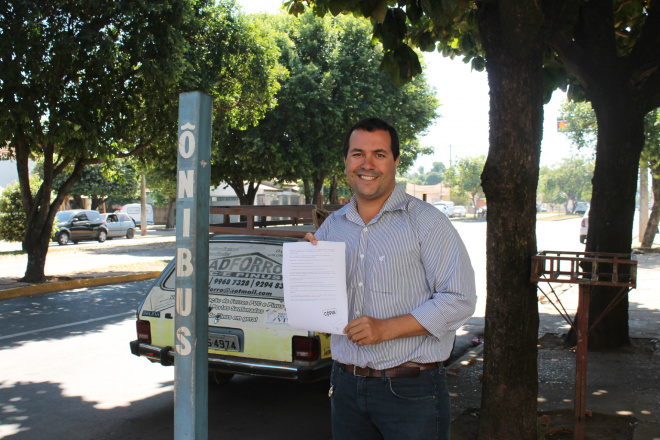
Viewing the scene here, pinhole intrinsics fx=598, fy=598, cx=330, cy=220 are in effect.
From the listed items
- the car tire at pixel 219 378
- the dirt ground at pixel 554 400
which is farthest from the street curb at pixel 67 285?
the dirt ground at pixel 554 400

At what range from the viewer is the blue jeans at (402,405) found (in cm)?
220

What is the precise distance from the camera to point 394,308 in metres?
2.23

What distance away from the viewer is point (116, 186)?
1581 inches

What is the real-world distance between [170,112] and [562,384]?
34.8 feet

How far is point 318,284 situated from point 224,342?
9.87ft

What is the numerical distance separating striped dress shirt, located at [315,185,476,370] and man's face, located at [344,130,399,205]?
8cm

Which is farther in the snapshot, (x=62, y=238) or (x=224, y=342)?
(x=62, y=238)

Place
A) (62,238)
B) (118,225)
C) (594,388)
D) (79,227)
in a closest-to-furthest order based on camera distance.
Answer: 1. (594,388)
2. (62,238)
3. (79,227)
4. (118,225)

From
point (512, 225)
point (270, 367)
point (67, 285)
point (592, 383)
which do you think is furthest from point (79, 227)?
point (512, 225)

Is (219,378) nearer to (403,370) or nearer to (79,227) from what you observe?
(403,370)

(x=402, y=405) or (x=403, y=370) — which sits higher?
(x=403, y=370)

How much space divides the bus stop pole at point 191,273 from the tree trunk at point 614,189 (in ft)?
18.9

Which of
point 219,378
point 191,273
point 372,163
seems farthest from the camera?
point 219,378

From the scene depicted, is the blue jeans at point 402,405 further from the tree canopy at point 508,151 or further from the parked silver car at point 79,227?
the parked silver car at point 79,227
